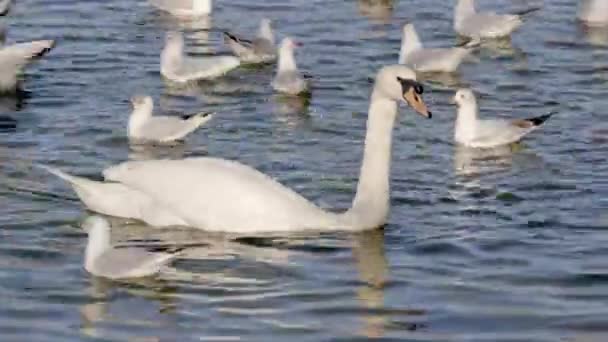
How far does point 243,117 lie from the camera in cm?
1652

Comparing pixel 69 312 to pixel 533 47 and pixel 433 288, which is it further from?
pixel 533 47

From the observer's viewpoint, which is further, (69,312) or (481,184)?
(481,184)

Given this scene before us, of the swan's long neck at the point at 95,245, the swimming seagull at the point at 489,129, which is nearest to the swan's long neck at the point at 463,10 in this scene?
the swimming seagull at the point at 489,129

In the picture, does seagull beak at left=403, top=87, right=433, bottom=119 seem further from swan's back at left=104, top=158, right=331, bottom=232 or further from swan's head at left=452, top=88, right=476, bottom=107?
swan's head at left=452, top=88, right=476, bottom=107

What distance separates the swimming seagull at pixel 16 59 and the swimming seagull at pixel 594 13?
5.85 m

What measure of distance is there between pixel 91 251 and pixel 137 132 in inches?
177

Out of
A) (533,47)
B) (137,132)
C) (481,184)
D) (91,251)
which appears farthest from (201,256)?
(533,47)

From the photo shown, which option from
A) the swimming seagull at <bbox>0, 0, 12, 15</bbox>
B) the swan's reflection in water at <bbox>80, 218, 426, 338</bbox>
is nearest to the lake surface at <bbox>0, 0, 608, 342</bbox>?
the swan's reflection in water at <bbox>80, 218, 426, 338</bbox>

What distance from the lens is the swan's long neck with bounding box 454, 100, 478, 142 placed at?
15.9 meters

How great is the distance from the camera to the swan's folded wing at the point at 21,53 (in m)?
17.6

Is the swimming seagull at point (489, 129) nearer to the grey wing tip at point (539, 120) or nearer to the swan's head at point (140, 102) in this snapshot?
the grey wing tip at point (539, 120)

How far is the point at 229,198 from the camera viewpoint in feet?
41.2

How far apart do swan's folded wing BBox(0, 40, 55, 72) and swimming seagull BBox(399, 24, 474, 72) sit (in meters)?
3.29

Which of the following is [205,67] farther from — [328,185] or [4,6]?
[328,185]
